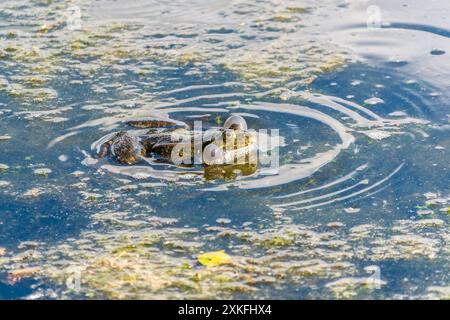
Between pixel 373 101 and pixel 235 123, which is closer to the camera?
pixel 235 123

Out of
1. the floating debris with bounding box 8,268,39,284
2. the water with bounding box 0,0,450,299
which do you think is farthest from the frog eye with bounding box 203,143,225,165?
the floating debris with bounding box 8,268,39,284

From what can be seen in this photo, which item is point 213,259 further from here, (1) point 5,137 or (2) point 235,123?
(1) point 5,137

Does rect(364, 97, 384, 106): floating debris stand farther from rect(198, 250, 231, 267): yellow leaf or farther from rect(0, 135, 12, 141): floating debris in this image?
rect(0, 135, 12, 141): floating debris

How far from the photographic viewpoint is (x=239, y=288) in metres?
4.79

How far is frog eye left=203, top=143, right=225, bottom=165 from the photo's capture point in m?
6.23

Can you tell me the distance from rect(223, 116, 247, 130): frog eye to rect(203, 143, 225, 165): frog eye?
243mm

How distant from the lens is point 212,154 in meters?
6.23

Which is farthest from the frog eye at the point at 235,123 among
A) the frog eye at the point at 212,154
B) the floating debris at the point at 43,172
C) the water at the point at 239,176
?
the floating debris at the point at 43,172

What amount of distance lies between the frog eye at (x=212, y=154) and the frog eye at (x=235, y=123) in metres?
0.24

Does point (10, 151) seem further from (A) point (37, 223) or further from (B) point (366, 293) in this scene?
(B) point (366, 293)

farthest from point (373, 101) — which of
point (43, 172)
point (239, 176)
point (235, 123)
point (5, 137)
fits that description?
point (5, 137)

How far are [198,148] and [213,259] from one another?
1.44m

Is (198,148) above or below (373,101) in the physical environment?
below

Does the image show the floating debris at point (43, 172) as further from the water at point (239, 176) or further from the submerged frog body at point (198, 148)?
the submerged frog body at point (198, 148)
